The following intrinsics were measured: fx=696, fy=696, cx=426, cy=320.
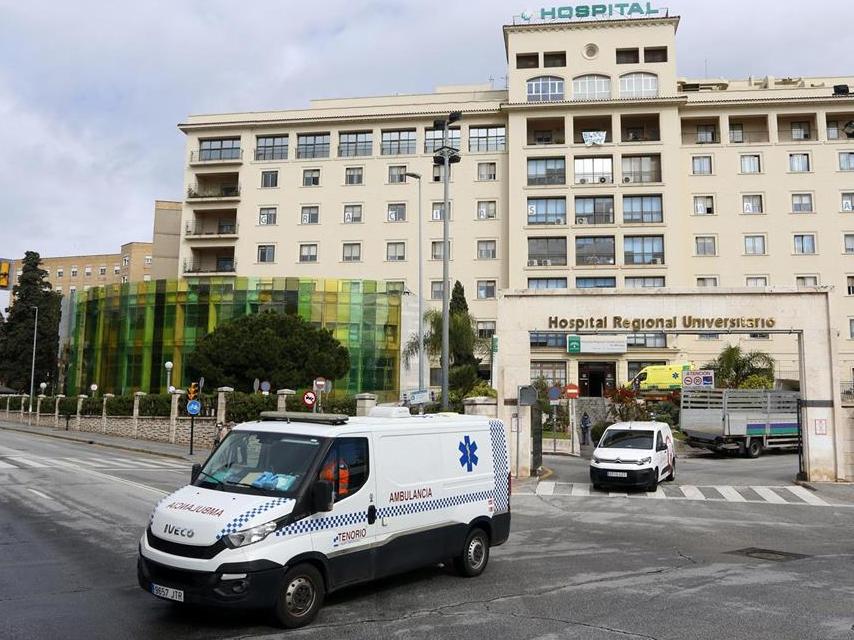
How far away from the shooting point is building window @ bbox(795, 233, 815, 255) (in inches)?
2106

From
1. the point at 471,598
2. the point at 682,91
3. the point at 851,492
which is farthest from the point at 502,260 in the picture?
the point at 471,598

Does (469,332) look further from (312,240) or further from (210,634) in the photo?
(210,634)

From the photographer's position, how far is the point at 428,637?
617 cm

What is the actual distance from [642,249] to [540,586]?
160ft

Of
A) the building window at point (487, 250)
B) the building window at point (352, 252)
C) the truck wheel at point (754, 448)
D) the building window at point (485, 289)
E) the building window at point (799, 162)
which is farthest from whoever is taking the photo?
the building window at point (352, 252)

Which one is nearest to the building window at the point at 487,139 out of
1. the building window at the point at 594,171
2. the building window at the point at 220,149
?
the building window at the point at 594,171

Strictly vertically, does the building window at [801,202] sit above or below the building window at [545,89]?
below

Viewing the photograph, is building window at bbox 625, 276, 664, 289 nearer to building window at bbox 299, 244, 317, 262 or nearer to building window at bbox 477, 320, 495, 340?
building window at bbox 477, 320, 495, 340

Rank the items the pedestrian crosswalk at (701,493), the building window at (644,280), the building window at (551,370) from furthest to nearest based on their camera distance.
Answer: the building window at (551,370), the building window at (644,280), the pedestrian crosswalk at (701,493)

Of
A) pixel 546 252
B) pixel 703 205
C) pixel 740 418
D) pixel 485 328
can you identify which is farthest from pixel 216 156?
pixel 740 418

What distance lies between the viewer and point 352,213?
195 feet

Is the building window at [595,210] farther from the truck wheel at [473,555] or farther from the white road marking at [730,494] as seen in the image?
the truck wheel at [473,555]

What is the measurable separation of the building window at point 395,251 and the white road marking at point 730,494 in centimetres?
4131

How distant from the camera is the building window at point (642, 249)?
53.5 meters
